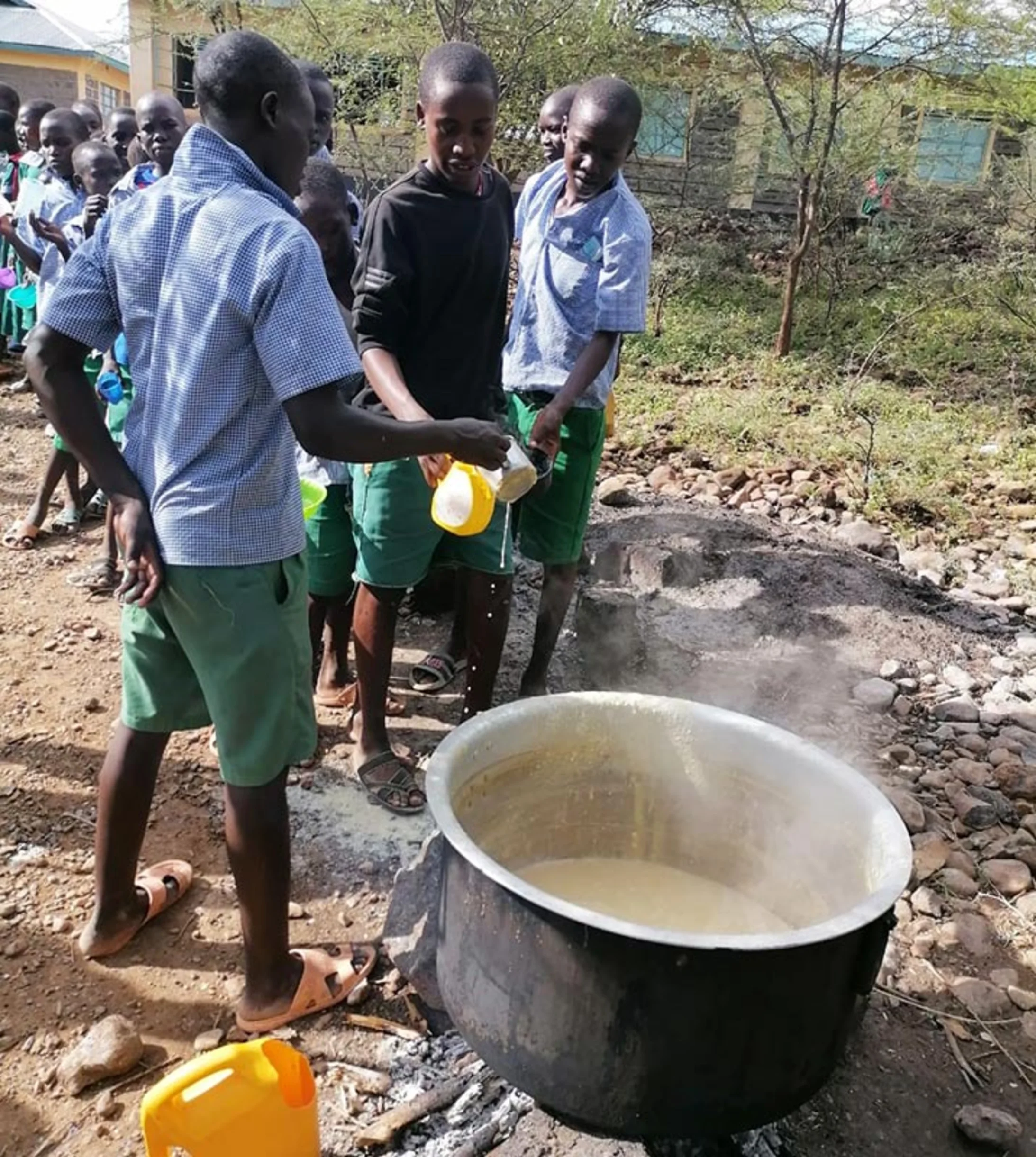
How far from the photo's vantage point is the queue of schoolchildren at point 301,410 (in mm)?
1728

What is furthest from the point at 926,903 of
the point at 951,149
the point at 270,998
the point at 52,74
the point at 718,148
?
the point at 52,74

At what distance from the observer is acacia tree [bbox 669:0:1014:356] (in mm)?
8523

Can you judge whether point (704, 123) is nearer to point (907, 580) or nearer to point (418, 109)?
point (907, 580)

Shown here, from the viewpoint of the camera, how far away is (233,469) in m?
1.80

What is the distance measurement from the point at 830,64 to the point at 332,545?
755 cm

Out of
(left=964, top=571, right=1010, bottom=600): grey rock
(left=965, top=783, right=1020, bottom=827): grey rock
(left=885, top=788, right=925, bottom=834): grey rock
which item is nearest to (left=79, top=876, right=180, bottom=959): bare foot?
(left=885, top=788, right=925, bottom=834): grey rock

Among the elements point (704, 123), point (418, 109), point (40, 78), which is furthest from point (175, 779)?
point (40, 78)

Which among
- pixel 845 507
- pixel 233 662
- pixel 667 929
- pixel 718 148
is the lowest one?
pixel 845 507

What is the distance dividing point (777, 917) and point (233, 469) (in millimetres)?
1462

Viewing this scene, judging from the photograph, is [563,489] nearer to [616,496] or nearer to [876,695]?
[876,695]

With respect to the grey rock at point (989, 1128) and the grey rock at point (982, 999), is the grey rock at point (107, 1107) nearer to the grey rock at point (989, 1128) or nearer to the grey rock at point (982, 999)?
the grey rock at point (989, 1128)

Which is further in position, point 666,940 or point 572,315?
point 572,315

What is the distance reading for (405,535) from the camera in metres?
2.80

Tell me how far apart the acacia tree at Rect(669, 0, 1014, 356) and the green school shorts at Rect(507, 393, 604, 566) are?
20.1 feet
